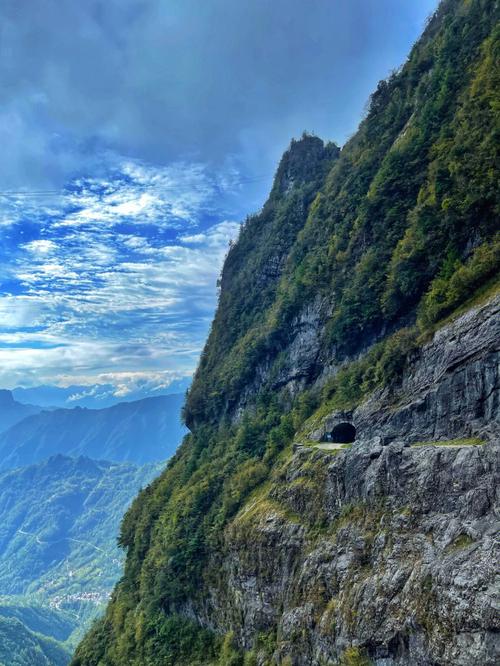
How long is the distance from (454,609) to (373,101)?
51.9 meters

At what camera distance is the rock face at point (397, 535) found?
17.1m

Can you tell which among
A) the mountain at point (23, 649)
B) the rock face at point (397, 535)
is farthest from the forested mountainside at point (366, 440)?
the mountain at point (23, 649)

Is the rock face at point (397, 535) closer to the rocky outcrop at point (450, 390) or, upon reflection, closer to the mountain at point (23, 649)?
the rocky outcrop at point (450, 390)

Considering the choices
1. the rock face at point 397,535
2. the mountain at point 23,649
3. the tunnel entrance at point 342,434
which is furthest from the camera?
the mountain at point 23,649

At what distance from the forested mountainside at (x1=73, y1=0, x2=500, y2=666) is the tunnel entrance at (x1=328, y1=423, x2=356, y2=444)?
0.36 ft

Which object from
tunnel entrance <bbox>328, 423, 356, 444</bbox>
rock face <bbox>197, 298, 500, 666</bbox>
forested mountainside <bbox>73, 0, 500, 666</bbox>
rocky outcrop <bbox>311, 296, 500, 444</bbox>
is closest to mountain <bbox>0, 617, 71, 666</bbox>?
forested mountainside <bbox>73, 0, 500, 666</bbox>

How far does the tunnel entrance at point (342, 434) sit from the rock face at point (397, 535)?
1.04m

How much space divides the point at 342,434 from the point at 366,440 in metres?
6.91

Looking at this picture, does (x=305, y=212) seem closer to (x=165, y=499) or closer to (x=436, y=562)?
(x=165, y=499)

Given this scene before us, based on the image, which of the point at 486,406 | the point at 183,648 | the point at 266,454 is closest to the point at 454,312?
the point at 486,406

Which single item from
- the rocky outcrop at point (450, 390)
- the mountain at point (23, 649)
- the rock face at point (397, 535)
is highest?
the rocky outcrop at point (450, 390)

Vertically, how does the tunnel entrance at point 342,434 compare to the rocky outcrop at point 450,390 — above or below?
below

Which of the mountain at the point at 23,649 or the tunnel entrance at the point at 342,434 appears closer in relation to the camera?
the tunnel entrance at the point at 342,434

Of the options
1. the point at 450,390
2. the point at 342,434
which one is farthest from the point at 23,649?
the point at 450,390
